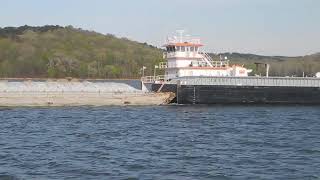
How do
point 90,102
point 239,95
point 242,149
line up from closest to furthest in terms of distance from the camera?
point 242,149 → point 90,102 → point 239,95

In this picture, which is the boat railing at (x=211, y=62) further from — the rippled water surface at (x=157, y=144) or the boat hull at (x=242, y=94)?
the rippled water surface at (x=157, y=144)

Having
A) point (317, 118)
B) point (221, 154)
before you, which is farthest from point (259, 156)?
point (317, 118)

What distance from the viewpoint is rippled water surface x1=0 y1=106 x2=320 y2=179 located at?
26.2 metres

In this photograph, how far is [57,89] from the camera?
2534 inches

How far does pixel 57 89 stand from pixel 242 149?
115 feet

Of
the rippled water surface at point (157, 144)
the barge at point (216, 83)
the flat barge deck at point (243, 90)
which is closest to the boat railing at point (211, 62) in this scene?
the barge at point (216, 83)

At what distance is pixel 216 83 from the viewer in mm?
Result: 64938

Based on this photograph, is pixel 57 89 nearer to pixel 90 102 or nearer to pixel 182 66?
pixel 90 102

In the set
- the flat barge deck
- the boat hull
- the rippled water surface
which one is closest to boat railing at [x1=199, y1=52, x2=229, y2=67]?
the flat barge deck

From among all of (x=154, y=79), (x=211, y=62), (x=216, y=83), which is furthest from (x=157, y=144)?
(x=211, y=62)

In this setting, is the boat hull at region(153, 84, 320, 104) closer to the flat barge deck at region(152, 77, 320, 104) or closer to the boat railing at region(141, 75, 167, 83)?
the flat barge deck at region(152, 77, 320, 104)

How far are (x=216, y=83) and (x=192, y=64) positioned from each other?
639cm

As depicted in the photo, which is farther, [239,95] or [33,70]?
[33,70]

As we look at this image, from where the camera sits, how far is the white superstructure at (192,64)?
6956 centimetres
